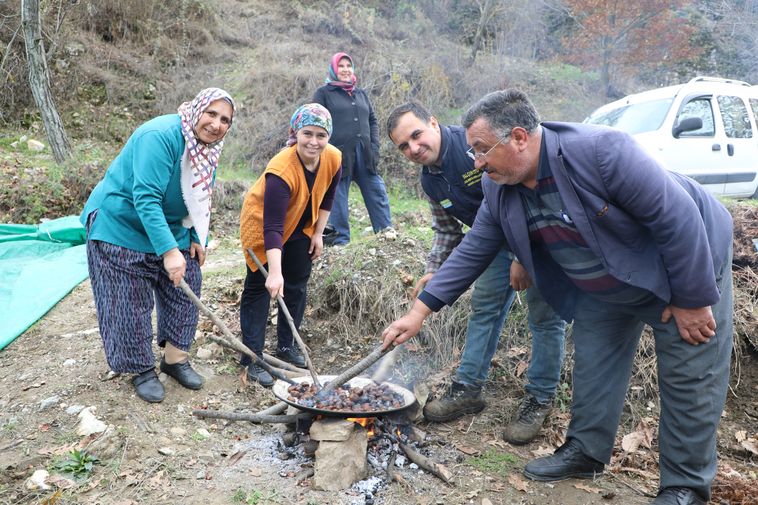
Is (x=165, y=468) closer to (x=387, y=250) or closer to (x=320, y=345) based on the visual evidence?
(x=320, y=345)

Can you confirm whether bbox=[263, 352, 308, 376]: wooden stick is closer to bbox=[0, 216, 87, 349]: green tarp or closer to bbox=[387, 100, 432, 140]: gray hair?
bbox=[387, 100, 432, 140]: gray hair

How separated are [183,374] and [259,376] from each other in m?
0.51

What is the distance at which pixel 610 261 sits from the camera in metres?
2.28

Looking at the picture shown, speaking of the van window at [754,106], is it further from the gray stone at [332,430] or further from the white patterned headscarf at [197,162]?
the gray stone at [332,430]

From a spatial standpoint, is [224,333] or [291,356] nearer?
[224,333]

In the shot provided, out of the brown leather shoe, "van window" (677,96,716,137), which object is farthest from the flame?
"van window" (677,96,716,137)

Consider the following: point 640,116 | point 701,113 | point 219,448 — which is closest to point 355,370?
point 219,448

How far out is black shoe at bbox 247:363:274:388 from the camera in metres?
3.89

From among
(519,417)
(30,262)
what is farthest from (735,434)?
(30,262)

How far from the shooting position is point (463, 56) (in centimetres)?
1436

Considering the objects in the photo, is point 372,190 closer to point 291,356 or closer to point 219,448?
point 291,356

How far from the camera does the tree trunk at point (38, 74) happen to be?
8062mm

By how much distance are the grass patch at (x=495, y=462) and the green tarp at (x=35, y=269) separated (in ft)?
11.9

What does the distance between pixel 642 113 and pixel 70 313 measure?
7371mm
